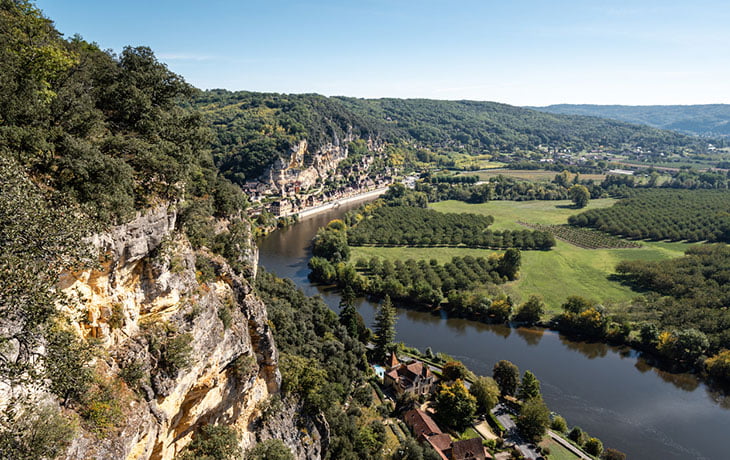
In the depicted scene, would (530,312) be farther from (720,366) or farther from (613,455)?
(613,455)

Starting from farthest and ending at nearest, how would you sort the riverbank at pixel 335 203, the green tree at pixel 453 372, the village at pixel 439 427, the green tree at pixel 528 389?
1. the riverbank at pixel 335 203
2. the green tree at pixel 453 372
3. the green tree at pixel 528 389
4. the village at pixel 439 427

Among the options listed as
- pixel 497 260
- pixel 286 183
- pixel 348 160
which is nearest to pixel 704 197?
pixel 497 260

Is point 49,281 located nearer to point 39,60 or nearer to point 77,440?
point 77,440

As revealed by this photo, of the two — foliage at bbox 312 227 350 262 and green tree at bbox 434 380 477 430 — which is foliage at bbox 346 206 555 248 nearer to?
foliage at bbox 312 227 350 262

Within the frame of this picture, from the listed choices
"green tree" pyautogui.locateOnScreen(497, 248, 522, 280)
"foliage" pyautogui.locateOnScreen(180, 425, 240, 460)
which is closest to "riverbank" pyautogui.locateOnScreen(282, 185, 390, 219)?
"green tree" pyautogui.locateOnScreen(497, 248, 522, 280)

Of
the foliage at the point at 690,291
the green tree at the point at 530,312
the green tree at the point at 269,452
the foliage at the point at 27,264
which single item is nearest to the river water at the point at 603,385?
the green tree at the point at 530,312

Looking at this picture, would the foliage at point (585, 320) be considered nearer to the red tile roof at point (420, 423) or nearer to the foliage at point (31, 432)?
the red tile roof at point (420, 423)
